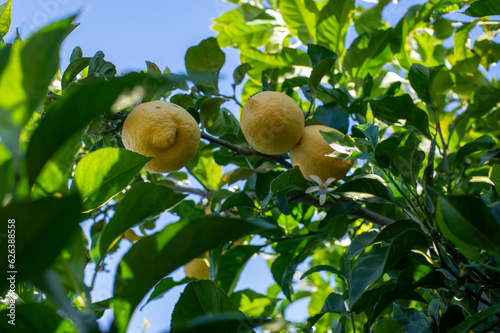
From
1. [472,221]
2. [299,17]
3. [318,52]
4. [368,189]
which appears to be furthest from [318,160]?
[299,17]

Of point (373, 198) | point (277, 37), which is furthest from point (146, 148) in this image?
point (277, 37)

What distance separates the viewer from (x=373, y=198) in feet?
2.74

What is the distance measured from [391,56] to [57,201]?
1323 millimetres

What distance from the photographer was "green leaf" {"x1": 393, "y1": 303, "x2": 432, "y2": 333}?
724 mm

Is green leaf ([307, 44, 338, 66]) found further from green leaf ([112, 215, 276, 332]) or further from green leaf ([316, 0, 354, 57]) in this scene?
green leaf ([112, 215, 276, 332])

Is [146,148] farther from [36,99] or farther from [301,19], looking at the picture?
[301,19]

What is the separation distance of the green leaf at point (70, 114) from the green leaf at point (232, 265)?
928 millimetres

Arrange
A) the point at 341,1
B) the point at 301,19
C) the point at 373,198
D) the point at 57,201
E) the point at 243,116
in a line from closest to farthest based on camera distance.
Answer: the point at 57,201 → the point at 373,198 → the point at 243,116 → the point at 341,1 → the point at 301,19

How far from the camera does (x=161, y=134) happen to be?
851 millimetres

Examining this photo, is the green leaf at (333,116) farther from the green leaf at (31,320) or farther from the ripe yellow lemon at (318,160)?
the green leaf at (31,320)

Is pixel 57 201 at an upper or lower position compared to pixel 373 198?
upper

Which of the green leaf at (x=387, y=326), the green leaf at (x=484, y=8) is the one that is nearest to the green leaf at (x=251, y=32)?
the green leaf at (x=484, y=8)

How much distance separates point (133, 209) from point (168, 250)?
10cm

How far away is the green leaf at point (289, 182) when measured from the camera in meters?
0.89
